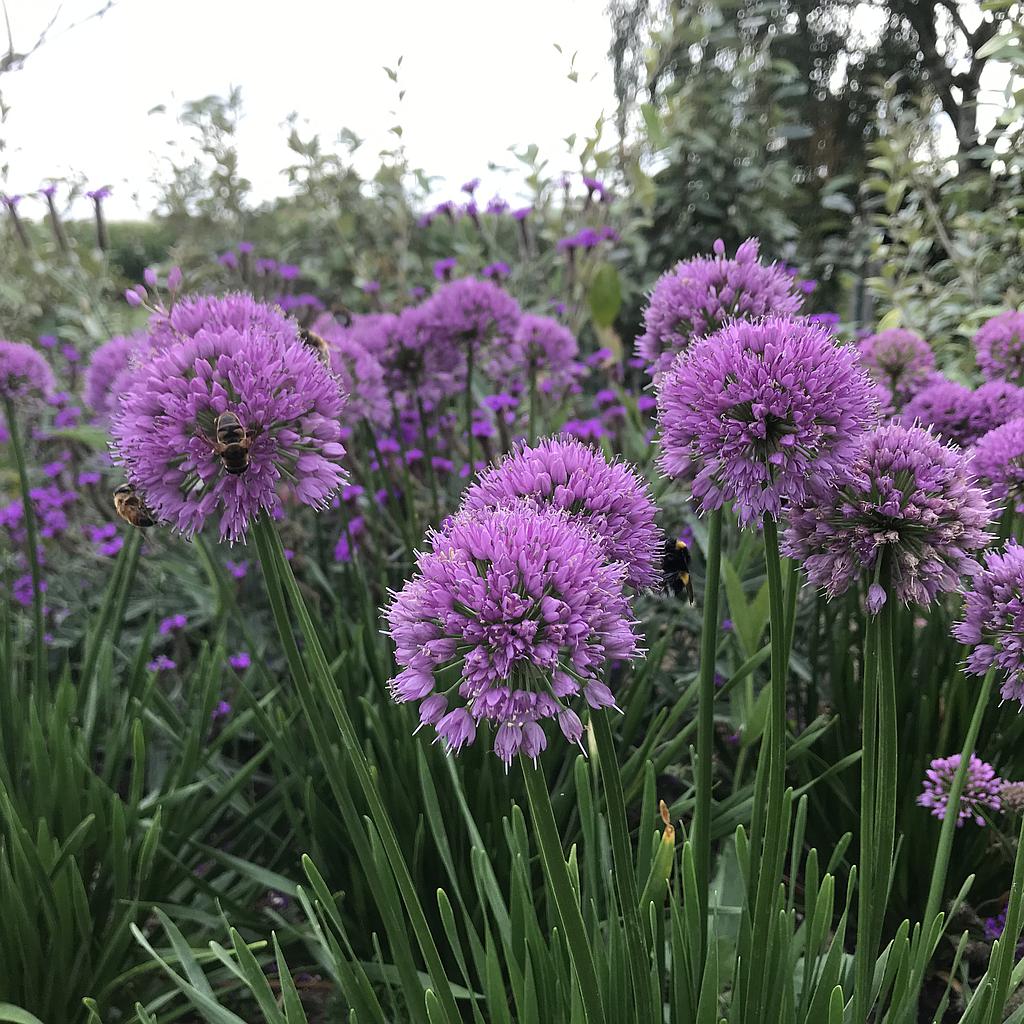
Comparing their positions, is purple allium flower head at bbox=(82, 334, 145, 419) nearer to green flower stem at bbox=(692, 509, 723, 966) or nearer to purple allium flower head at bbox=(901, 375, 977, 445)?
green flower stem at bbox=(692, 509, 723, 966)

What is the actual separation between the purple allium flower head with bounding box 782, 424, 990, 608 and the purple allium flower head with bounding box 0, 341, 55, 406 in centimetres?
236

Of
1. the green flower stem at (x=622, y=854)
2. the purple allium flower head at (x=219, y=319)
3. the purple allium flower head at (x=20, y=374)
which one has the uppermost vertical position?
the purple allium flower head at (x=219, y=319)

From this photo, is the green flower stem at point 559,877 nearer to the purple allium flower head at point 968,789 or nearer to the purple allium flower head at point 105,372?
the purple allium flower head at point 968,789

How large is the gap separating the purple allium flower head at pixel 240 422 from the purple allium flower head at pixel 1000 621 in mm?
992

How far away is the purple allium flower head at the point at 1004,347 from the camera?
2.65 metres

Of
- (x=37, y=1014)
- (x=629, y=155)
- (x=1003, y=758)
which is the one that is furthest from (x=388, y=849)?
(x=629, y=155)

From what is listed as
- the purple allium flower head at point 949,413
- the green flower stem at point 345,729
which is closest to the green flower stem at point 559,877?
the green flower stem at point 345,729

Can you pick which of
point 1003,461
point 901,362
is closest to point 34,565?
point 1003,461

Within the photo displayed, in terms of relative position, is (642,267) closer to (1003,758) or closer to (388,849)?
(1003,758)

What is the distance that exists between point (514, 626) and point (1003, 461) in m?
1.40

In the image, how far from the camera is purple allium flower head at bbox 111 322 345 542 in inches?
49.8

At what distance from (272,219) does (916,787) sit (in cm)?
Result: 807

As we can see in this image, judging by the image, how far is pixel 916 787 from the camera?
2.01 metres

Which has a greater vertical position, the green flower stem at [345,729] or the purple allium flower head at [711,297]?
the purple allium flower head at [711,297]
